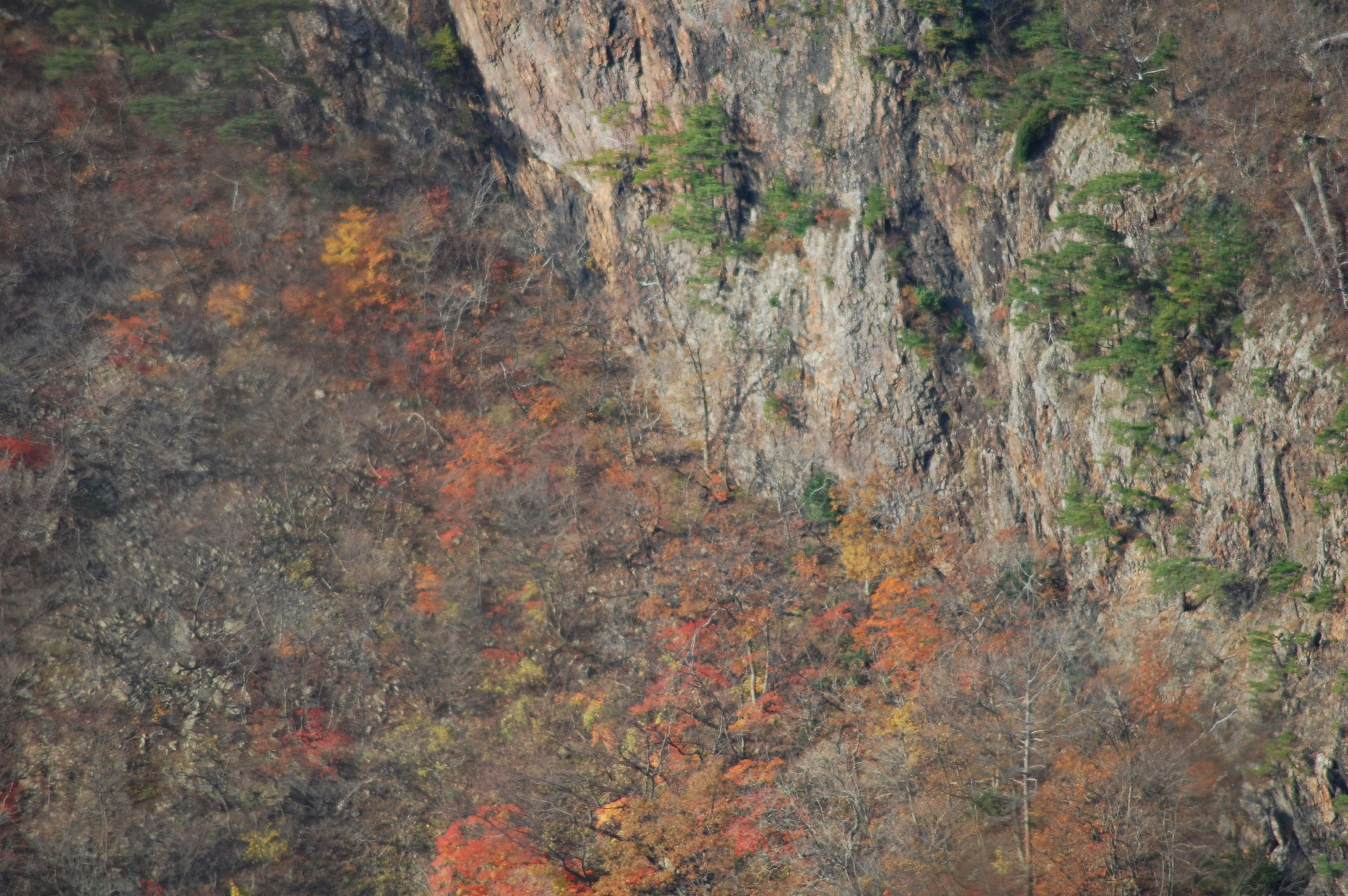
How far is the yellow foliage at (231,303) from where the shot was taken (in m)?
32.4

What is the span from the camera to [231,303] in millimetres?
32656

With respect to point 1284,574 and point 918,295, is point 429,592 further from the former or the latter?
point 1284,574

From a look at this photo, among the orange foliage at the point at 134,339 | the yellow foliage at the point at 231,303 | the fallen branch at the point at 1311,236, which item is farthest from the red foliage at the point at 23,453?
the fallen branch at the point at 1311,236

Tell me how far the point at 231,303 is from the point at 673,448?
14567 millimetres

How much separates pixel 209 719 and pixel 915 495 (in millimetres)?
19742

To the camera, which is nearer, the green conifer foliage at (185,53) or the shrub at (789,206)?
the shrub at (789,206)

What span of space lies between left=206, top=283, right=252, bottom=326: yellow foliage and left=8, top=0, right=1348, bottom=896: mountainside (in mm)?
186

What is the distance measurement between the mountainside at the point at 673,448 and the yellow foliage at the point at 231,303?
0.19 meters

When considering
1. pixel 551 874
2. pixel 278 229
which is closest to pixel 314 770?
pixel 551 874

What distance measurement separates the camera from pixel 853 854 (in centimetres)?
2117

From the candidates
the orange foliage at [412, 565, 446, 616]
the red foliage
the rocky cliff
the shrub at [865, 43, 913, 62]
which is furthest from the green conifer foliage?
the shrub at [865, 43, 913, 62]

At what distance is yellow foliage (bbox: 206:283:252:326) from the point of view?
32.4m

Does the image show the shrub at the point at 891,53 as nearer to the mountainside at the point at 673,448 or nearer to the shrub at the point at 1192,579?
the mountainside at the point at 673,448

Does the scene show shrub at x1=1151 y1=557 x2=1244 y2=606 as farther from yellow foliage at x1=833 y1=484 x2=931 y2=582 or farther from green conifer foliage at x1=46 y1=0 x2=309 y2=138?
green conifer foliage at x1=46 y1=0 x2=309 y2=138
